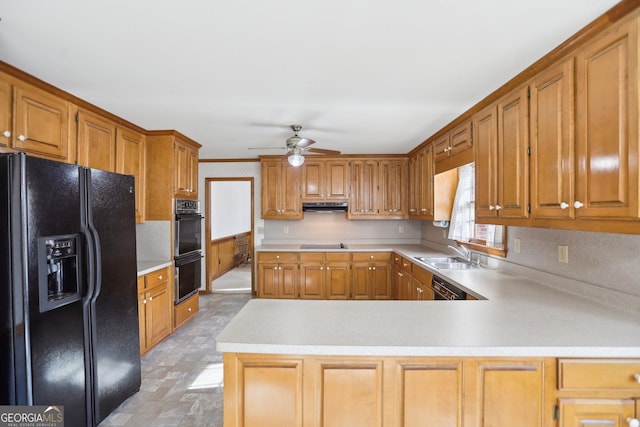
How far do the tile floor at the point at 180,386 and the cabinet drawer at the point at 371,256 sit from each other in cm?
206

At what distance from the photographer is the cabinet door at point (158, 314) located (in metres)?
2.98

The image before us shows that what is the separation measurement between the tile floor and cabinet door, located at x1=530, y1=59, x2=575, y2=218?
96.7 inches

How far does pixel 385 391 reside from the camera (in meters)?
1.27

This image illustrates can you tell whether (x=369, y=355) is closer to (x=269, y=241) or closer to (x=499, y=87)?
(x=499, y=87)

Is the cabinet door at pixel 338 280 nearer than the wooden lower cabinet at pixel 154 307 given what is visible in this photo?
No

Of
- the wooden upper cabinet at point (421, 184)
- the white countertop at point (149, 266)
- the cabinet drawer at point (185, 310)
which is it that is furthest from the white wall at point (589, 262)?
the cabinet drawer at point (185, 310)

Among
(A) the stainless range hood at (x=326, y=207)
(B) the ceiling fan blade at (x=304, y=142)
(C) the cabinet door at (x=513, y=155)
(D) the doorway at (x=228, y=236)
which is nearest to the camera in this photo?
(C) the cabinet door at (x=513, y=155)

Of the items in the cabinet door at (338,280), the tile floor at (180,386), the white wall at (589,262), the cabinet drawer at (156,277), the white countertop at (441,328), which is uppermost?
the white wall at (589,262)

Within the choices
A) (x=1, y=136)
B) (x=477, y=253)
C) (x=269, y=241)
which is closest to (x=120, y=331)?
(x=1, y=136)

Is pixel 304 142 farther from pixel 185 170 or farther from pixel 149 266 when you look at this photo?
pixel 149 266

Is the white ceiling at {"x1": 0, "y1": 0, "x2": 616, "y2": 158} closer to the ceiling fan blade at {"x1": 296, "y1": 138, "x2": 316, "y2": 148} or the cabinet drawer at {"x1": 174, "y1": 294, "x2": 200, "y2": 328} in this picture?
the ceiling fan blade at {"x1": 296, "y1": 138, "x2": 316, "y2": 148}

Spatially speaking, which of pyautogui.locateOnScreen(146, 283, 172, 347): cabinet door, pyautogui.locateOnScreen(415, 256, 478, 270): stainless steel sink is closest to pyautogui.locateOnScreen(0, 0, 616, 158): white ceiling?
pyautogui.locateOnScreen(415, 256, 478, 270): stainless steel sink

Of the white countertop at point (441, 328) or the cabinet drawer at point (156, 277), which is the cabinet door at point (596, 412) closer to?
the white countertop at point (441, 328)

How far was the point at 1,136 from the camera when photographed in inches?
74.5
